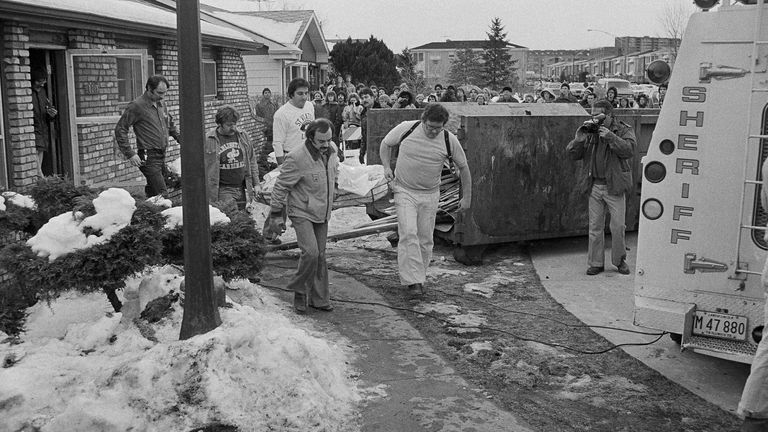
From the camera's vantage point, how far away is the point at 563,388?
19.0ft

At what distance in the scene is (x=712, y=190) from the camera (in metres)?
5.57

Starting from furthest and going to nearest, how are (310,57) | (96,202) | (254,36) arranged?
(310,57), (254,36), (96,202)

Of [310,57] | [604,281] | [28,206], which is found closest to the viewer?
[28,206]

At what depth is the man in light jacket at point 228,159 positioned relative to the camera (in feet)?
27.2

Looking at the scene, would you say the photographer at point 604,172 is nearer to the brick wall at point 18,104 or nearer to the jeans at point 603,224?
the jeans at point 603,224

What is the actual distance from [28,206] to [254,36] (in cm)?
1606

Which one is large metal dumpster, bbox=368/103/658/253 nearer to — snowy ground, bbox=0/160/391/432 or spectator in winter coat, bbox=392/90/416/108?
snowy ground, bbox=0/160/391/432

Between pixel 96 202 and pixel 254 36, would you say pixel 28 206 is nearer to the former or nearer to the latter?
pixel 96 202

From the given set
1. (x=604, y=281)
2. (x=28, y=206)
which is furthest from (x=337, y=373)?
(x=604, y=281)

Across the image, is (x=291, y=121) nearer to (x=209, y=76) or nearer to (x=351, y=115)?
(x=209, y=76)

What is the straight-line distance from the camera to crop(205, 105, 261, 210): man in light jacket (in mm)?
8305

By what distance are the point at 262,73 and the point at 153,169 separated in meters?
19.9

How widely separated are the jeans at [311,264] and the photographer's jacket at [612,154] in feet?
10.9

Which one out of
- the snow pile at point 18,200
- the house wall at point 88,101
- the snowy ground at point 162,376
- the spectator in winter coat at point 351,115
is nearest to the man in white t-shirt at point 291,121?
the house wall at point 88,101
